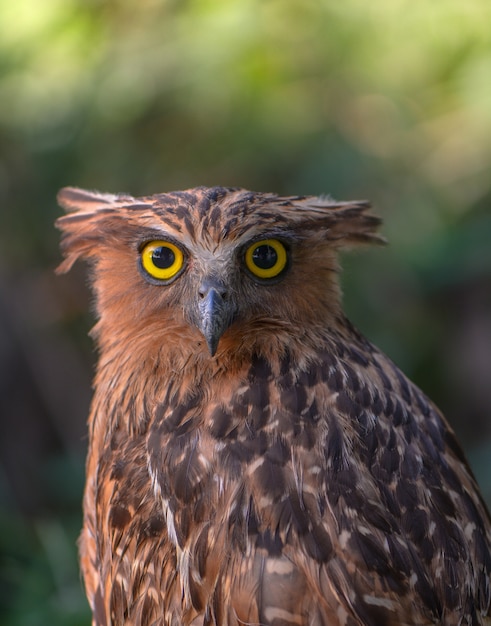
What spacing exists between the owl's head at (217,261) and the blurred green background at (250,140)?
75.8 inches

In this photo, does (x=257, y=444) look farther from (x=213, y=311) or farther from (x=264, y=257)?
(x=264, y=257)

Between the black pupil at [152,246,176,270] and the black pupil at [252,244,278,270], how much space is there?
0.20 meters

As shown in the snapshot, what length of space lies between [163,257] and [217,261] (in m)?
0.17

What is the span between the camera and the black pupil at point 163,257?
7.13 feet

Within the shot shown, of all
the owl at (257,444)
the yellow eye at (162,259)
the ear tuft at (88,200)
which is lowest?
the owl at (257,444)

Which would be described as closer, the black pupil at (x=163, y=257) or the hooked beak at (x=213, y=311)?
the hooked beak at (x=213, y=311)

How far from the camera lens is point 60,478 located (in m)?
4.38

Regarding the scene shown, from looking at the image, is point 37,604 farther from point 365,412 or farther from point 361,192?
point 361,192

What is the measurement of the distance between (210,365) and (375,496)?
49 centimetres

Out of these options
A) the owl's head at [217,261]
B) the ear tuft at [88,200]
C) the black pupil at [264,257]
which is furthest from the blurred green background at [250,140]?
the black pupil at [264,257]

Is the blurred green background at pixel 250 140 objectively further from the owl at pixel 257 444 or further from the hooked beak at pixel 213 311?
the hooked beak at pixel 213 311

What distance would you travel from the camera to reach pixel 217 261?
2.08 meters

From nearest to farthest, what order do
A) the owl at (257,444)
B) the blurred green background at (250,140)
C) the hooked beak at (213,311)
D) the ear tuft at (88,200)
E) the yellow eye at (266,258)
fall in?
the owl at (257,444), the hooked beak at (213,311), the yellow eye at (266,258), the ear tuft at (88,200), the blurred green background at (250,140)

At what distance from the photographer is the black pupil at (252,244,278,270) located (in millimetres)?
2125
